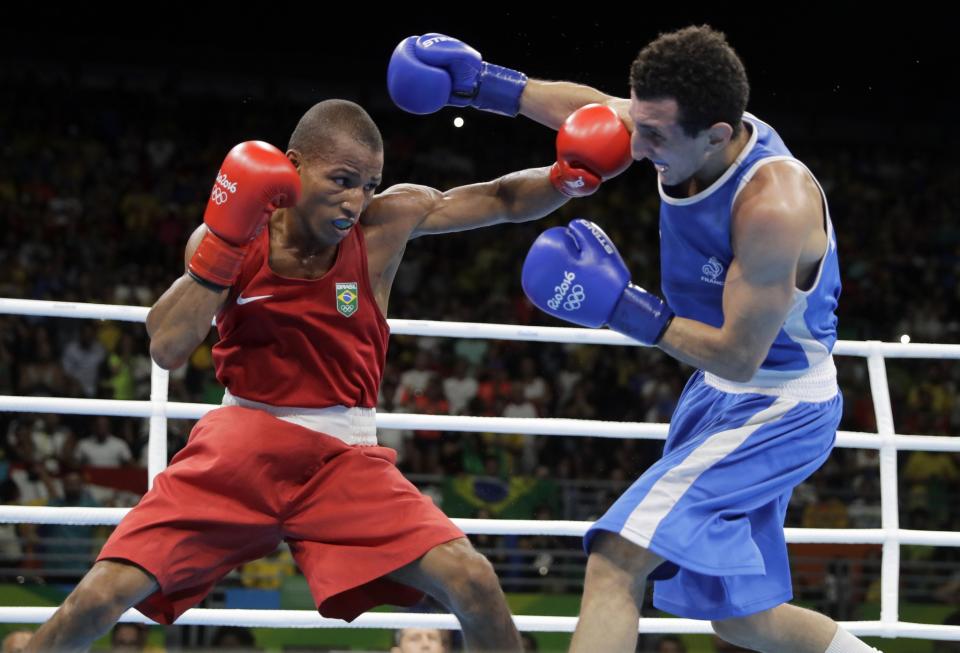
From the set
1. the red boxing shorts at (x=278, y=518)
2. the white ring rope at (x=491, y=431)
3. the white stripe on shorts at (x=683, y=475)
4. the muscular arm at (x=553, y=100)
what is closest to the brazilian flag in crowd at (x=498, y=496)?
the white ring rope at (x=491, y=431)

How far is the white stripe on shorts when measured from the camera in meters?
2.25

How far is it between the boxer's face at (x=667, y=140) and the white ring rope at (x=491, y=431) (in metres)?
0.97

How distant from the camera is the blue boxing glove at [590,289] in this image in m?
2.28

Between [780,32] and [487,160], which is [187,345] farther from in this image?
[780,32]

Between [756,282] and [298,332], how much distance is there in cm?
97

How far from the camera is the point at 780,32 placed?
41.5 ft

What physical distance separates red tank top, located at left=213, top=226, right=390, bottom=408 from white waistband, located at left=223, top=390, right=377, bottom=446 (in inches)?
0.7

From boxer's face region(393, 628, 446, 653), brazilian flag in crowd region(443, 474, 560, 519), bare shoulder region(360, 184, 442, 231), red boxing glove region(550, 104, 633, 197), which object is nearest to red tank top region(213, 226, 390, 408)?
bare shoulder region(360, 184, 442, 231)

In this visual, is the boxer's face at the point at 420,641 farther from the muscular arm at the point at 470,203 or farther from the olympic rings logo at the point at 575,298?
the olympic rings logo at the point at 575,298

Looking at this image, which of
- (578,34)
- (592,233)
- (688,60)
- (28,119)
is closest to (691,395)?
(592,233)

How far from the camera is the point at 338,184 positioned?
2482 mm

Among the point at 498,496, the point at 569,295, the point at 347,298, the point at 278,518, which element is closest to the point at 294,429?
the point at 278,518

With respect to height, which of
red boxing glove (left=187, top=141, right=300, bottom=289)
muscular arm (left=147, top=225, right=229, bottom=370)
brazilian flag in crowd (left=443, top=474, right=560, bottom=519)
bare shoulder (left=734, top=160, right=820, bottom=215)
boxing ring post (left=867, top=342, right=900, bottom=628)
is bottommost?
brazilian flag in crowd (left=443, top=474, right=560, bottom=519)

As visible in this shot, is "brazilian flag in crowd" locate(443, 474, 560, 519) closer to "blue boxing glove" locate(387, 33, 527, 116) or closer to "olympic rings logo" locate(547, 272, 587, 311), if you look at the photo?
"blue boxing glove" locate(387, 33, 527, 116)
